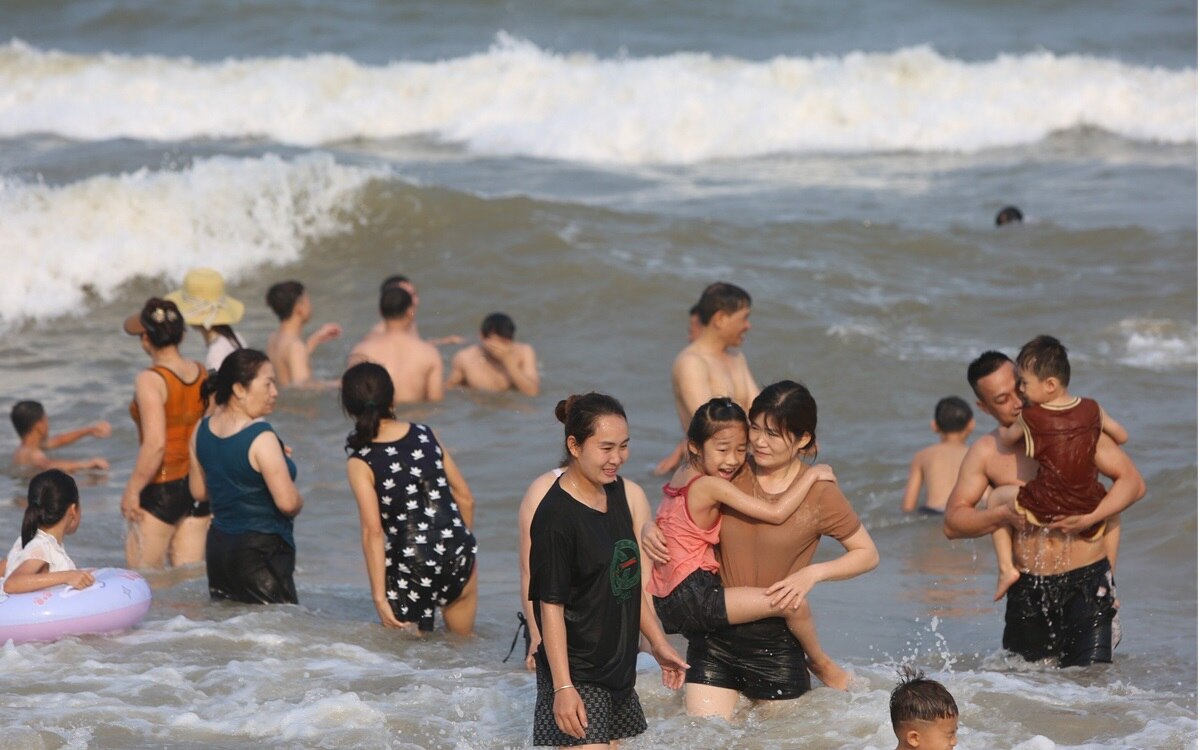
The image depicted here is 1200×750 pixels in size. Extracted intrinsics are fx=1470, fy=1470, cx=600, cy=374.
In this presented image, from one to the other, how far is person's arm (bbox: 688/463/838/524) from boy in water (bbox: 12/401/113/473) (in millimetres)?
6248

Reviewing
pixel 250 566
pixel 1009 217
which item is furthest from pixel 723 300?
pixel 1009 217

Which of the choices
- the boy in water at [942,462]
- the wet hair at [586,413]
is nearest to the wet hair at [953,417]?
the boy in water at [942,462]

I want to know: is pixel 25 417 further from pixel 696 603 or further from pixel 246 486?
pixel 696 603

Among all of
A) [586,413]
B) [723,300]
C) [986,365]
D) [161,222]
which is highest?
[161,222]

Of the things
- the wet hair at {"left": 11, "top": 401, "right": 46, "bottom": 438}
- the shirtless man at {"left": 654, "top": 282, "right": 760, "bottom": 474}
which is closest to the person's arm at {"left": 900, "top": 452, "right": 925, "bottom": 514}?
the shirtless man at {"left": 654, "top": 282, "right": 760, "bottom": 474}

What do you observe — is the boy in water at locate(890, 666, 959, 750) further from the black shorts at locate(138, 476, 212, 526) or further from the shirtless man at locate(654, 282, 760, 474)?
the black shorts at locate(138, 476, 212, 526)

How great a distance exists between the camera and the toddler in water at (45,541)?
6.22 m

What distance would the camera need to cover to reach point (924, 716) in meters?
3.88

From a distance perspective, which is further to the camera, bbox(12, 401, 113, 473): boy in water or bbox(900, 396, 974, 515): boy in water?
bbox(12, 401, 113, 473): boy in water

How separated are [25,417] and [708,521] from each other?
6.55 metres

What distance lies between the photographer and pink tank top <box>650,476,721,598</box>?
5.02 metres

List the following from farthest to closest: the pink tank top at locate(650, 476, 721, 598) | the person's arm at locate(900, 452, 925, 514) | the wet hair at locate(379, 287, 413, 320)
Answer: the wet hair at locate(379, 287, 413, 320) < the person's arm at locate(900, 452, 925, 514) < the pink tank top at locate(650, 476, 721, 598)

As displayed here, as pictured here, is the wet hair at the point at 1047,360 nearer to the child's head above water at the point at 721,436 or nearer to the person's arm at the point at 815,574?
the person's arm at the point at 815,574

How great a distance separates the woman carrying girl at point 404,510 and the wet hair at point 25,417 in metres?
4.54
